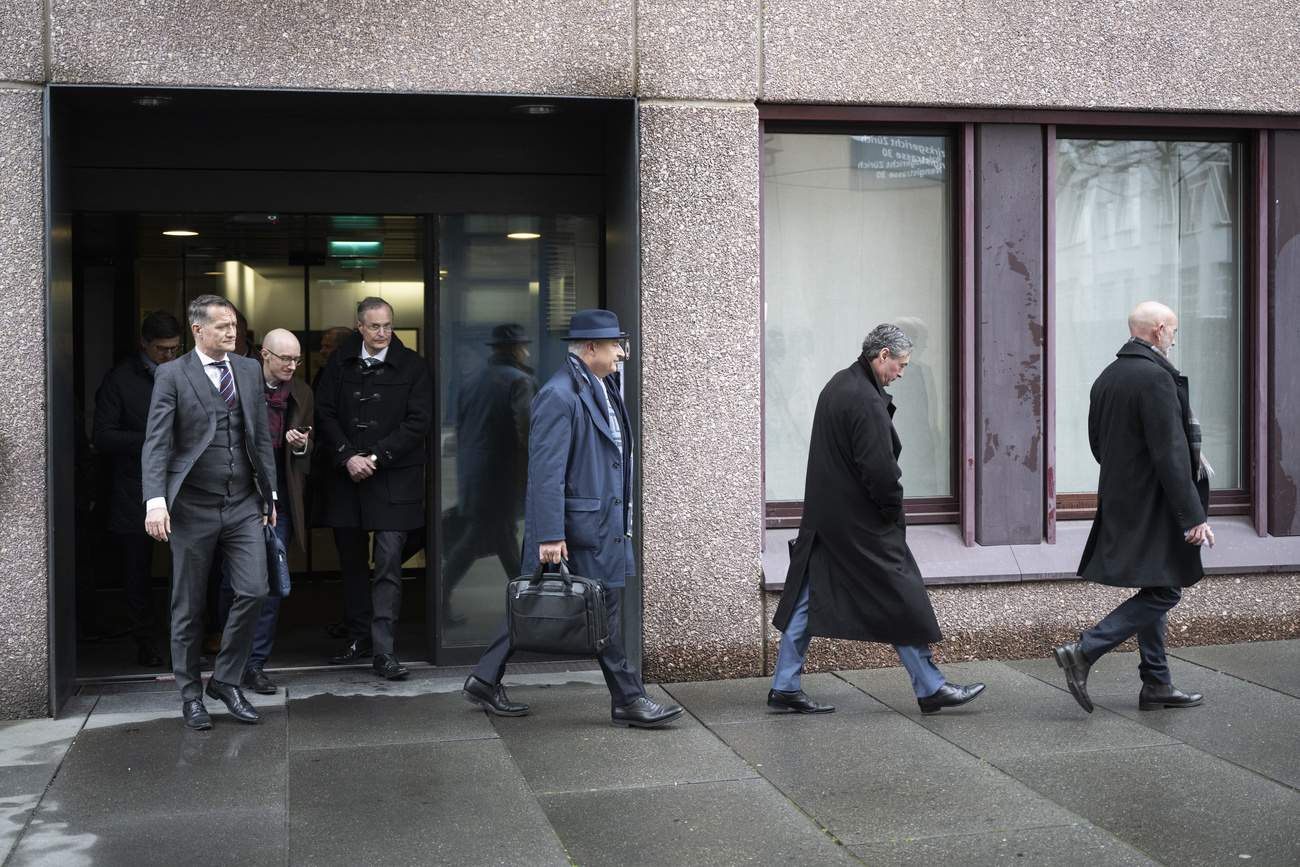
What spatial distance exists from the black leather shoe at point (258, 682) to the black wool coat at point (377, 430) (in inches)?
35.9

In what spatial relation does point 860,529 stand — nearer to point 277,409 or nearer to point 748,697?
point 748,697

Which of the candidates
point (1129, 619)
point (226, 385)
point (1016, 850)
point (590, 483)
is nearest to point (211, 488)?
point (226, 385)

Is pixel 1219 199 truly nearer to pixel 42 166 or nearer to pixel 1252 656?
pixel 1252 656

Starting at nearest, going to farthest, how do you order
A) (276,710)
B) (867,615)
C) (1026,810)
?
(1026,810) < (867,615) < (276,710)

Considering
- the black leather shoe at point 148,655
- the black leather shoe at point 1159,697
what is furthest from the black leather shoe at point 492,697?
the black leather shoe at point 1159,697

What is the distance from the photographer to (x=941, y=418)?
7469 millimetres

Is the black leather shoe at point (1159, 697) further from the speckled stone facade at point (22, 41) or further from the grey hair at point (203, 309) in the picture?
the speckled stone facade at point (22, 41)

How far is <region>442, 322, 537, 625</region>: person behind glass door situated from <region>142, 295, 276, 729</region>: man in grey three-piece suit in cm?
142

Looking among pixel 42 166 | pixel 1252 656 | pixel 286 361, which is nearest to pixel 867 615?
pixel 1252 656

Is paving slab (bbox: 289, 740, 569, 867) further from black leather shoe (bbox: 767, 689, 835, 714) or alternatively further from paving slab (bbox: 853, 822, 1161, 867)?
black leather shoe (bbox: 767, 689, 835, 714)

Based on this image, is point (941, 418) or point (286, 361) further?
point (941, 418)

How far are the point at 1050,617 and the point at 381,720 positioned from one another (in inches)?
148

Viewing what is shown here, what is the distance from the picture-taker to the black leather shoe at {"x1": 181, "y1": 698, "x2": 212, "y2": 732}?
5781 mm

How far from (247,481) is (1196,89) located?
5.65 metres
